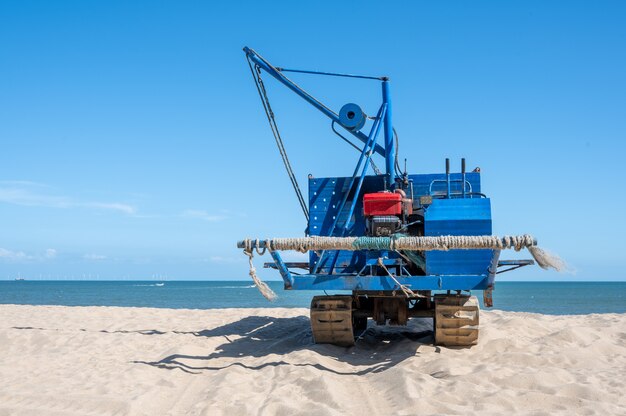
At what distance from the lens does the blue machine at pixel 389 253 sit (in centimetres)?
890

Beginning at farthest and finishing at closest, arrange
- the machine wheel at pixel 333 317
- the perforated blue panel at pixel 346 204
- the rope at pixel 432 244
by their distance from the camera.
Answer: the perforated blue panel at pixel 346 204
the machine wheel at pixel 333 317
the rope at pixel 432 244

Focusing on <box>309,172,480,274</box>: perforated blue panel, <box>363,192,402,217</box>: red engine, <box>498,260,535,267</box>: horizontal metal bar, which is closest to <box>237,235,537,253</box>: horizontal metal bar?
<box>363,192,402,217</box>: red engine

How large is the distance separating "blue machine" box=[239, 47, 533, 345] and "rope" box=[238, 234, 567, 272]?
1.53 ft

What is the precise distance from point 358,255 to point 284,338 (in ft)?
8.48

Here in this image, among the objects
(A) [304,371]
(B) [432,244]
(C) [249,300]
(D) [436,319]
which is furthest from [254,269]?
(C) [249,300]

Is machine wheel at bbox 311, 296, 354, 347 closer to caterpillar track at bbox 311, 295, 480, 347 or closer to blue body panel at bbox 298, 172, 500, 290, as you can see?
caterpillar track at bbox 311, 295, 480, 347

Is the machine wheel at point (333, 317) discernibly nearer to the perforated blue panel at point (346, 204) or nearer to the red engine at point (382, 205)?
the perforated blue panel at point (346, 204)

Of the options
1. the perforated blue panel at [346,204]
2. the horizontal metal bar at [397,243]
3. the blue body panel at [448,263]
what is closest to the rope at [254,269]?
the horizontal metal bar at [397,243]

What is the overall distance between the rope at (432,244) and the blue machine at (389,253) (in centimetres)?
47

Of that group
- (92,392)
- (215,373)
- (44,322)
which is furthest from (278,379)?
(44,322)

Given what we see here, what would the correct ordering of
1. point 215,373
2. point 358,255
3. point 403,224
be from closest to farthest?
point 215,373, point 403,224, point 358,255

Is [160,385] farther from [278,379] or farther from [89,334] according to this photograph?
[89,334]

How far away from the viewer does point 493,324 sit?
40.7 ft

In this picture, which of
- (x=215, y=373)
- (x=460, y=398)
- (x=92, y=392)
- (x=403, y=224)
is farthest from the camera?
(x=403, y=224)
